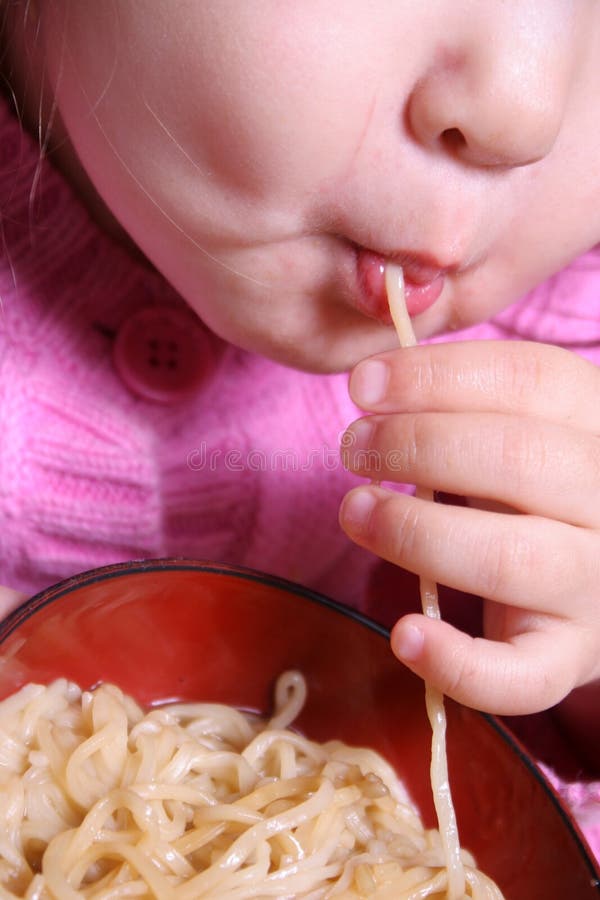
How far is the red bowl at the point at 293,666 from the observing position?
639 mm

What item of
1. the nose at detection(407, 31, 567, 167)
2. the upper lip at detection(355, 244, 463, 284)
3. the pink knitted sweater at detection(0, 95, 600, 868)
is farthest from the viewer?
the pink knitted sweater at detection(0, 95, 600, 868)

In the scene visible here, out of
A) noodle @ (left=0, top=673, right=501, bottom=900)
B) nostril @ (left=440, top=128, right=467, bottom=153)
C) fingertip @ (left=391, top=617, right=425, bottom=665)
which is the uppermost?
nostril @ (left=440, top=128, right=467, bottom=153)

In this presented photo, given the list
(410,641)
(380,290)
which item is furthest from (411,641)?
(380,290)

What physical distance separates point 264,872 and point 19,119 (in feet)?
2.24

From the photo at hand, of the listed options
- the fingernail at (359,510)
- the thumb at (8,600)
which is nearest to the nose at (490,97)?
the fingernail at (359,510)

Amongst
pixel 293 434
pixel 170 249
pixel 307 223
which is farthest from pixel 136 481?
pixel 307 223

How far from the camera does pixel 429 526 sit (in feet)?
2.16

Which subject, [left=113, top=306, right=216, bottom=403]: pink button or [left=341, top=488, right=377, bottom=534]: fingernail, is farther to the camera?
[left=113, top=306, right=216, bottom=403]: pink button

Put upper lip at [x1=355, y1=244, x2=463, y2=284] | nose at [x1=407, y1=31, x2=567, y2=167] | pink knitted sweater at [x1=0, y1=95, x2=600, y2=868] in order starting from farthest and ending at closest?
pink knitted sweater at [x1=0, y1=95, x2=600, y2=868] → upper lip at [x1=355, y1=244, x2=463, y2=284] → nose at [x1=407, y1=31, x2=567, y2=167]

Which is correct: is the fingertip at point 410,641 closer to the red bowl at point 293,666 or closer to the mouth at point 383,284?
the red bowl at point 293,666

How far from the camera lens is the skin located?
59 cm

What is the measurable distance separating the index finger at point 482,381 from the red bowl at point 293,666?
0.54ft

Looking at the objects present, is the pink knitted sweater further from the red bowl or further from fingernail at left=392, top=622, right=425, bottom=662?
fingernail at left=392, top=622, right=425, bottom=662

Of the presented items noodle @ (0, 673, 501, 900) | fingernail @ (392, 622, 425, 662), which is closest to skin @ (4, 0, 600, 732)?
fingernail @ (392, 622, 425, 662)
